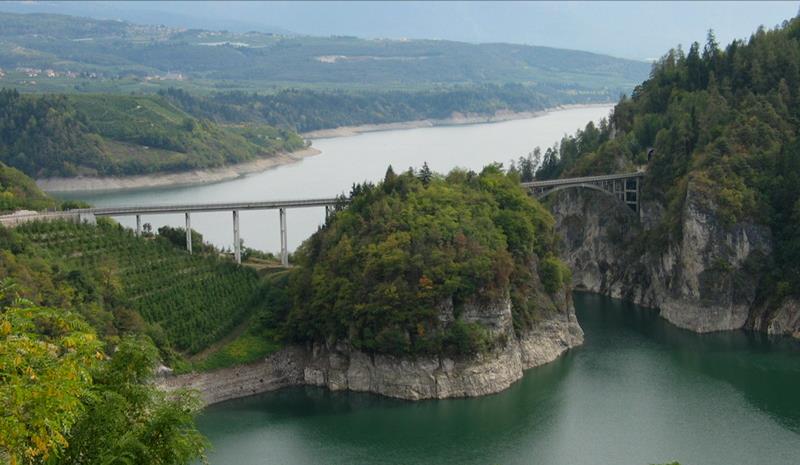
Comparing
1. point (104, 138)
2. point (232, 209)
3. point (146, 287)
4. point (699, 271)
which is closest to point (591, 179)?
point (699, 271)

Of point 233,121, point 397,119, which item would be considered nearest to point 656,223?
point 233,121

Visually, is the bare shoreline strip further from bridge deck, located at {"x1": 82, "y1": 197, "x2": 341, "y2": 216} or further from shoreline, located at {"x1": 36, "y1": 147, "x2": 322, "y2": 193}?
bridge deck, located at {"x1": 82, "y1": 197, "x2": 341, "y2": 216}

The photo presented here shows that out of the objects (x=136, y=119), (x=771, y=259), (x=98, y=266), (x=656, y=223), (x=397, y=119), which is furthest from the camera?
(x=397, y=119)

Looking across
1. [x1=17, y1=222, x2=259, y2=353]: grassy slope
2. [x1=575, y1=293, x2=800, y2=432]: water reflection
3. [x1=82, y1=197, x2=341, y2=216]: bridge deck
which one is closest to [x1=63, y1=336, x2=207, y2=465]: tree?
[x1=17, y1=222, x2=259, y2=353]: grassy slope

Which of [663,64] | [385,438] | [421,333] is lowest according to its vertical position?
[385,438]

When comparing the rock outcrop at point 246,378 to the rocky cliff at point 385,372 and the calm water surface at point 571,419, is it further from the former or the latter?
the calm water surface at point 571,419

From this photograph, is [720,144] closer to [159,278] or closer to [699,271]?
[699,271]

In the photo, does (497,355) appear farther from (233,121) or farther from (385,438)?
(233,121)
